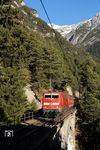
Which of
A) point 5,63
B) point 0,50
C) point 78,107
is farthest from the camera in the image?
point 78,107

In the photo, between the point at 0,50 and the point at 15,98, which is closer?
the point at 15,98

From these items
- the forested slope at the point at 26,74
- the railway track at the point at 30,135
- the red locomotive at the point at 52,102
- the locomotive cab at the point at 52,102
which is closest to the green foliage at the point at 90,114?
the forested slope at the point at 26,74

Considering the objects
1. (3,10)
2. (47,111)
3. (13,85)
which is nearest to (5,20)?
(3,10)

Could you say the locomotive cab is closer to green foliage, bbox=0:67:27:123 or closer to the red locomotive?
the red locomotive

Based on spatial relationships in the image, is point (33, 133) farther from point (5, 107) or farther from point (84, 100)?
point (84, 100)

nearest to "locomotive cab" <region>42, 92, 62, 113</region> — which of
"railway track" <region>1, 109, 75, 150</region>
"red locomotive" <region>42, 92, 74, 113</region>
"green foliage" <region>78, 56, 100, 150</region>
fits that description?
"red locomotive" <region>42, 92, 74, 113</region>

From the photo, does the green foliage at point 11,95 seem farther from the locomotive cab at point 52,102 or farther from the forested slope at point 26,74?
the locomotive cab at point 52,102

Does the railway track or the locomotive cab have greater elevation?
the locomotive cab

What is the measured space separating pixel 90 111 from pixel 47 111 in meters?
33.6

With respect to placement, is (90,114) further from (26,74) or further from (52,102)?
(52,102)

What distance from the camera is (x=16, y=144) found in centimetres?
3069

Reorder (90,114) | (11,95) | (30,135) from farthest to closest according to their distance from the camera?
1. (90,114)
2. (11,95)
3. (30,135)

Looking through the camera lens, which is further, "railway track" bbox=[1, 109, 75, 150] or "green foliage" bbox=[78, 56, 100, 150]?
"green foliage" bbox=[78, 56, 100, 150]

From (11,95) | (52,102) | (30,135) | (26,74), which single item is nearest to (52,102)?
(52,102)
